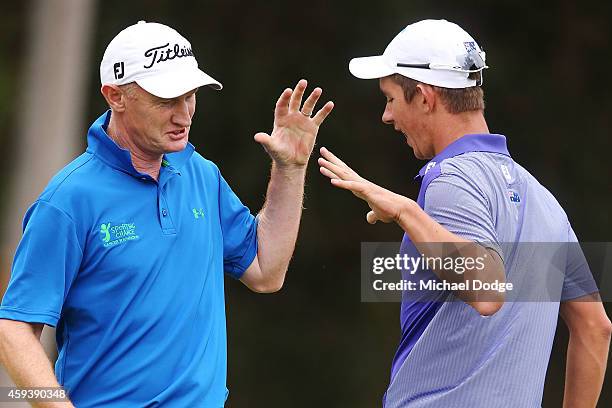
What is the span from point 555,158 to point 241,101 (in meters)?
3.08

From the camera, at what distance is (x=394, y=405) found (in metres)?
3.66

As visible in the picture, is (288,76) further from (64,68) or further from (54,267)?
(54,267)

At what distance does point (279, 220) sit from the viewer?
13.2ft

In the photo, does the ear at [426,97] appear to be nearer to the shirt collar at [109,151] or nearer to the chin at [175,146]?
the chin at [175,146]

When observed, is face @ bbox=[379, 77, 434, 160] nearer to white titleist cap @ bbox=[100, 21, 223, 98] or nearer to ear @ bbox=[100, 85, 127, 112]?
white titleist cap @ bbox=[100, 21, 223, 98]

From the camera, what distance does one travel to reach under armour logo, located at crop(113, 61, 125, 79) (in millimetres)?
3641

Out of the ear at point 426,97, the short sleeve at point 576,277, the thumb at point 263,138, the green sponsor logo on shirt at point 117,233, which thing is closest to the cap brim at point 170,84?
the thumb at point 263,138

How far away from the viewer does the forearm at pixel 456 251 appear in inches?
127

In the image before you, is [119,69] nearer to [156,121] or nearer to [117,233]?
[156,121]

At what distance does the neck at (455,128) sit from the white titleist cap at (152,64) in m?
0.77

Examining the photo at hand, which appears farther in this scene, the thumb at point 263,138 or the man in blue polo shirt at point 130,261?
the thumb at point 263,138

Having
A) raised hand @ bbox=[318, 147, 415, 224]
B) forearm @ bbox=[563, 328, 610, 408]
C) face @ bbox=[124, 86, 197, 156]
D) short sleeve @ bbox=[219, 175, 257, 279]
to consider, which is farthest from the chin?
forearm @ bbox=[563, 328, 610, 408]

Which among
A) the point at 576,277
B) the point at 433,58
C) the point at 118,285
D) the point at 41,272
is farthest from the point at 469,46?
the point at 41,272

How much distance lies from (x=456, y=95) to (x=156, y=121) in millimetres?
984
